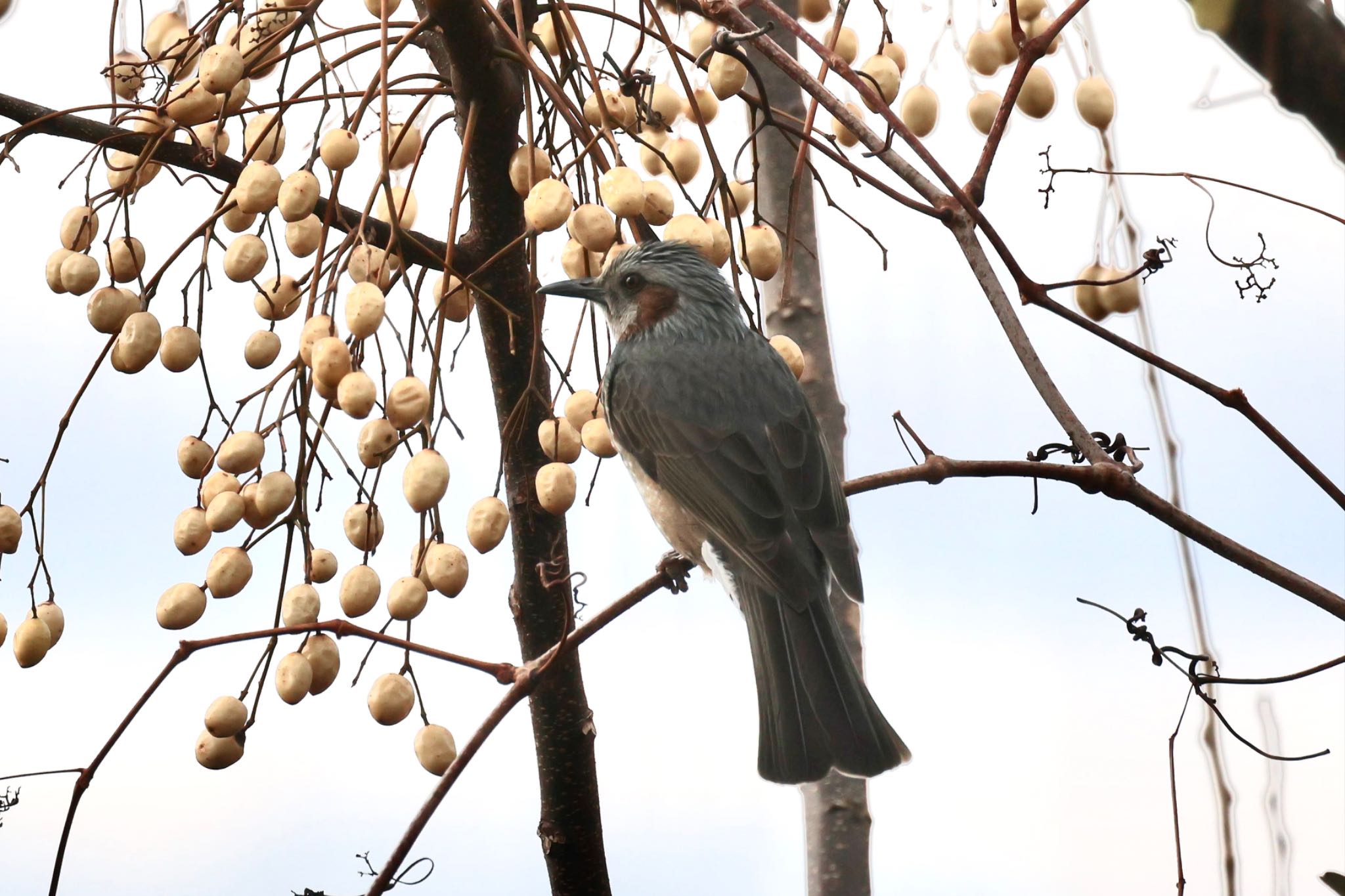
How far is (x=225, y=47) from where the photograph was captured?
108 cm

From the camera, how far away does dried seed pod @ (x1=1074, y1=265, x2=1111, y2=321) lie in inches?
47.6

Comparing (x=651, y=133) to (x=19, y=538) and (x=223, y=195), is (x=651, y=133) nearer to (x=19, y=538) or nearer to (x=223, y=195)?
(x=223, y=195)

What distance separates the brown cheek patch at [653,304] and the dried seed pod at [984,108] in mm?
556

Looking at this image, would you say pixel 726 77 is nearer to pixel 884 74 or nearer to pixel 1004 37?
pixel 884 74

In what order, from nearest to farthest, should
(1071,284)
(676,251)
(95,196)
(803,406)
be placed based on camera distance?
(1071,284), (95,196), (803,406), (676,251)

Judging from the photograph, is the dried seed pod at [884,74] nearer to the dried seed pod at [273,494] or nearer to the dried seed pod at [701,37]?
the dried seed pod at [701,37]

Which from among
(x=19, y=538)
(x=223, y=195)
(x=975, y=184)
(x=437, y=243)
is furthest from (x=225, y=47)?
(x=975, y=184)

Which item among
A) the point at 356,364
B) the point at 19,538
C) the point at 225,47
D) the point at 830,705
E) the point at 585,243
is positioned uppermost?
the point at 225,47

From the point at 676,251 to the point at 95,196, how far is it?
0.76 m

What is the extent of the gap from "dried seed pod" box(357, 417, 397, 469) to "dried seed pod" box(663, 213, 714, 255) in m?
0.30

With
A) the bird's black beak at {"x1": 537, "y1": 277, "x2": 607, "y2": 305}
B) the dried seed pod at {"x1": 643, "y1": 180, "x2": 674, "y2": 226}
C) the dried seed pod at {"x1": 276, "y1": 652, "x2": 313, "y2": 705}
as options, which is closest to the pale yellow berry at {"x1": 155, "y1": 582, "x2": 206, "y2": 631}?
the dried seed pod at {"x1": 276, "y1": 652, "x2": 313, "y2": 705}

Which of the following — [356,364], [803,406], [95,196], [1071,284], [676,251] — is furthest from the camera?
[676,251]

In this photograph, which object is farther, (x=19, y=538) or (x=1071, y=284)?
(x=19, y=538)

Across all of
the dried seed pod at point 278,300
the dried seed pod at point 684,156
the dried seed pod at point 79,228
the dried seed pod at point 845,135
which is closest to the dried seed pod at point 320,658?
the dried seed pod at point 278,300
